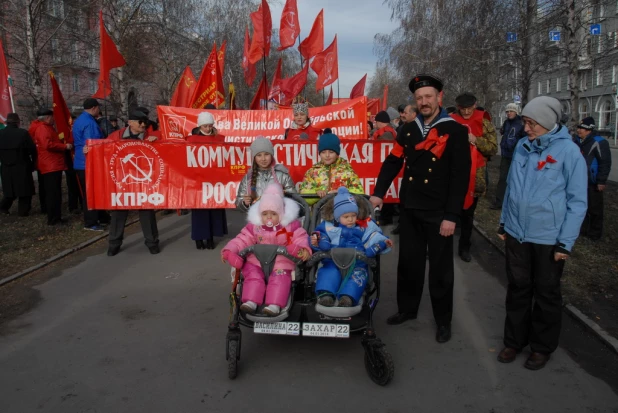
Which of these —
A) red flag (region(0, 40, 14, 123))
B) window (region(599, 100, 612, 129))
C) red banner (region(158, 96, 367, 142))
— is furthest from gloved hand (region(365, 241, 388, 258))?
window (region(599, 100, 612, 129))

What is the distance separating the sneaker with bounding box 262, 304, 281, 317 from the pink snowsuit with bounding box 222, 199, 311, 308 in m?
0.03

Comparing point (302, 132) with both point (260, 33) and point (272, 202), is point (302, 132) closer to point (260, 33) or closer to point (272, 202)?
point (272, 202)

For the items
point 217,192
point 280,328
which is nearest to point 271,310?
point 280,328

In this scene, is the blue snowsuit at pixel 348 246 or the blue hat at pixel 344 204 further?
the blue hat at pixel 344 204

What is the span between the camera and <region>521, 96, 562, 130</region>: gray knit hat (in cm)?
359

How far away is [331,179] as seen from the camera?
16.7 ft

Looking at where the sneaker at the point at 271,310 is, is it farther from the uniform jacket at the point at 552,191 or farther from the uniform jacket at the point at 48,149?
the uniform jacket at the point at 48,149

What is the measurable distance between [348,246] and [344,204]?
0.36m

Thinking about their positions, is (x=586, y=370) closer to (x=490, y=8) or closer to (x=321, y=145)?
(x=321, y=145)

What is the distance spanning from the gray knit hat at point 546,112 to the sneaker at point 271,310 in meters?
2.43

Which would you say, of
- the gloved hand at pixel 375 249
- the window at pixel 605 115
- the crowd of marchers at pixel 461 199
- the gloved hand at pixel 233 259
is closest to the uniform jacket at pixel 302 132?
the crowd of marchers at pixel 461 199

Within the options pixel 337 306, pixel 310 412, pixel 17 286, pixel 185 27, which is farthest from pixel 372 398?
pixel 185 27

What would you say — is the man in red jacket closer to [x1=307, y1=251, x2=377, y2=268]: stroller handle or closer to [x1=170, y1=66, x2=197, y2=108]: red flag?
[x1=170, y1=66, x2=197, y2=108]: red flag

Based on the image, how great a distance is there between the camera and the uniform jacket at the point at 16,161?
994 cm
